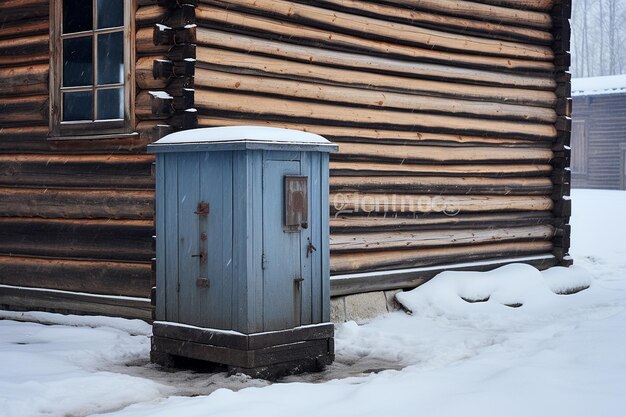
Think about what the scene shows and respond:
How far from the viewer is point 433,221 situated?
988 cm

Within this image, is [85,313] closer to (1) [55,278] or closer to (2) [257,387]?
(1) [55,278]

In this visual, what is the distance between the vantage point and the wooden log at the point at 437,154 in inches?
357

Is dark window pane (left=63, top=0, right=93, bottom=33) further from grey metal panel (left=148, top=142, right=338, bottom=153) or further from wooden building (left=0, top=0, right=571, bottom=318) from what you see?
grey metal panel (left=148, top=142, right=338, bottom=153)

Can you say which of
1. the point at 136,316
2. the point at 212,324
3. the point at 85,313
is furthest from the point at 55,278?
the point at 212,324

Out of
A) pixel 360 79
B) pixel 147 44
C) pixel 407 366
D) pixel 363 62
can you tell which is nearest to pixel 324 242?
pixel 407 366

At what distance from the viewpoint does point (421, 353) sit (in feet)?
23.6

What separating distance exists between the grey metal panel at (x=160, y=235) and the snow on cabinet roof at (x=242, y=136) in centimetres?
22

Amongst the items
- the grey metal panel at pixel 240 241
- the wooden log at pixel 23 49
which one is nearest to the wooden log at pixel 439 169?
the grey metal panel at pixel 240 241

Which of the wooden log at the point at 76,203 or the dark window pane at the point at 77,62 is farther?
the dark window pane at the point at 77,62

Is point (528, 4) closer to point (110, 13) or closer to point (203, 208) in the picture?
point (110, 13)

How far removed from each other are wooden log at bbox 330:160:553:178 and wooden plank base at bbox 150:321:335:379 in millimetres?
2492

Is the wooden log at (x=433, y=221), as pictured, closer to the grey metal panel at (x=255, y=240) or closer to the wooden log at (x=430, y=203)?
the wooden log at (x=430, y=203)

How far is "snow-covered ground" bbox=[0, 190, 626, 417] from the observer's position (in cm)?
525

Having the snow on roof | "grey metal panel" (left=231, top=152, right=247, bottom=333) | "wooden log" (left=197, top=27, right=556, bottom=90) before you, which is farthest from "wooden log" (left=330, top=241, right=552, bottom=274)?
the snow on roof
